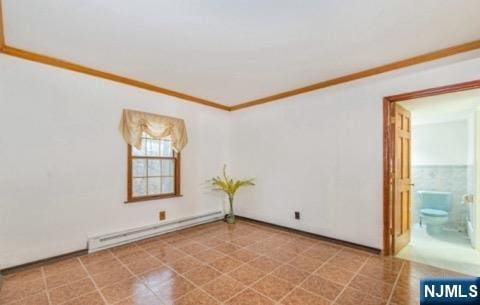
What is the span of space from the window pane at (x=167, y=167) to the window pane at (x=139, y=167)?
0.32m

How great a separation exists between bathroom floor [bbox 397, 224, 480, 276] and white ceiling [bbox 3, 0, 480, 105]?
2.42 m

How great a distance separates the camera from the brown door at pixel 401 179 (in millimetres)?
2920

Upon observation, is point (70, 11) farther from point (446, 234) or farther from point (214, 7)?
point (446, 234)

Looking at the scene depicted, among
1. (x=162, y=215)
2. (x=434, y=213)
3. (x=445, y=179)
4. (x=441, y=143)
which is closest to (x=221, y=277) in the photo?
(x=162, y=215)

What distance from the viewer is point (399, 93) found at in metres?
2.80

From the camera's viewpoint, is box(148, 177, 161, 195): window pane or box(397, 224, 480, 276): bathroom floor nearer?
box(397, 224, 480, 276): bathroom floor

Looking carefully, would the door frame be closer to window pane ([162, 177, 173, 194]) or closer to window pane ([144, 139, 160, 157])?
window pane ([162, 177, 173, 194])

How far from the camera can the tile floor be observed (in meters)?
1.96

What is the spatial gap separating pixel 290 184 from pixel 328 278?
5.59 ft

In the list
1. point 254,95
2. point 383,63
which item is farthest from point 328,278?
point 254,95

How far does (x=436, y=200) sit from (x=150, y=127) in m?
5.34

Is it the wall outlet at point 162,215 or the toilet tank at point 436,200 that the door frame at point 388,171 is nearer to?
the toilet tank at point 436,200

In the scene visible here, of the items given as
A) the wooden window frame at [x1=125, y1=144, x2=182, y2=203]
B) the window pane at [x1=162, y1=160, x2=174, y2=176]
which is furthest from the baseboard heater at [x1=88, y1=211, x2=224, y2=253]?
the window pane at [x1=162, y1=160, x2=174, y2=176]

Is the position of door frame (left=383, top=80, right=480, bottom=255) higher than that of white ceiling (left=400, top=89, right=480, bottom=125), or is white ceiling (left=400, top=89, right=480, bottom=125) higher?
white ceiling (left=400, top=89, right=480, bottom=125)
